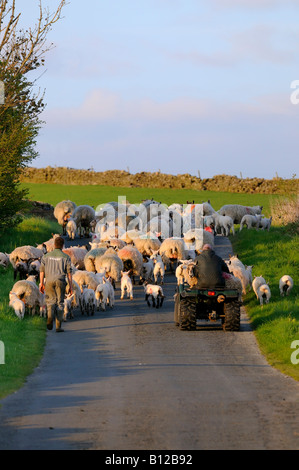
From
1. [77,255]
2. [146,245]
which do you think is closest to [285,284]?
[77,255]

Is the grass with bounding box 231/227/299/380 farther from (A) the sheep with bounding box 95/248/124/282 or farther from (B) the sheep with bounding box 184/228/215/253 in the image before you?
(A) the sheep with bounding box 95/248/124/282

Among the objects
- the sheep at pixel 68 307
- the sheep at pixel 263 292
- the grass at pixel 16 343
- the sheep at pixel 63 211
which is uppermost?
the sheep at pixel 63 211

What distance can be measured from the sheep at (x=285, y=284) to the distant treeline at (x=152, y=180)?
217ft

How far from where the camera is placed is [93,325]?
23.3 m

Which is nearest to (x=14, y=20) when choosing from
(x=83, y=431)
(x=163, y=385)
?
(x=163, y=385)

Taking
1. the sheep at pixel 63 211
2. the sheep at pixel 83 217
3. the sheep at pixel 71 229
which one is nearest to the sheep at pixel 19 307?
the sheep at pixel 71 229

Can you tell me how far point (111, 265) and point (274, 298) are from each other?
640 centimetres

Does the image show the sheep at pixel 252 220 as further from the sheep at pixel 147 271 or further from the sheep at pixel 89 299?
the sheep at pixel 89 299

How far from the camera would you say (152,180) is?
102750mm

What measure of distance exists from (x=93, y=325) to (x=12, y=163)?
761 inches

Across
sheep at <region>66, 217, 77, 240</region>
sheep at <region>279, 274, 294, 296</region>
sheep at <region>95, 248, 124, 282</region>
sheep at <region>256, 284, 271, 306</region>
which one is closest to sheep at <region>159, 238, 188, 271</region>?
sheep at <region>95, 248, 124, 282</region>

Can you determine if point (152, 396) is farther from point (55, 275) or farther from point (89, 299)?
point (89, 299)

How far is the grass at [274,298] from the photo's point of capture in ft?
64.4
